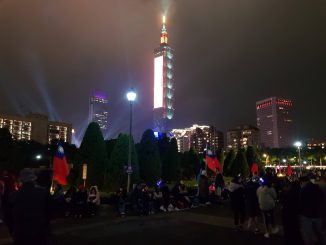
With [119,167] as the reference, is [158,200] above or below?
below

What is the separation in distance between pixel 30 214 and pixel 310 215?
660cm

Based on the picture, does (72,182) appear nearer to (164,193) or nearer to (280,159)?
(164,193)

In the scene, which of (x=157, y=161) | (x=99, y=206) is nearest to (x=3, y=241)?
(x=99, y=206)

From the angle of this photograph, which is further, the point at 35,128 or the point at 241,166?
the point at 35,128

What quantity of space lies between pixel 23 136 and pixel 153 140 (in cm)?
14610

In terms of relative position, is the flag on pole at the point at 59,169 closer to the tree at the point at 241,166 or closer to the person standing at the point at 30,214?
the person standing at the point at 30,214

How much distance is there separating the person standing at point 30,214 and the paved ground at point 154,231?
6.89 metres

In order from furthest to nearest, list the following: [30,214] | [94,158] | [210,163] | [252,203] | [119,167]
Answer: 1. [210,163]
2. [119,167]
3. [94,158]
4. [252,203]
5. [30,214]

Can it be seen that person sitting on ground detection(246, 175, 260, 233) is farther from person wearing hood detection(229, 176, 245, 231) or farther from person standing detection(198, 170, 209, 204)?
person standing detection(198, 170, 209, 204)

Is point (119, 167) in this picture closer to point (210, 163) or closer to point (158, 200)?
point (210, 163)

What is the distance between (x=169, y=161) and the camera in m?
45.2

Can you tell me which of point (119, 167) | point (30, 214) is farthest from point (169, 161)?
point (30, 214)

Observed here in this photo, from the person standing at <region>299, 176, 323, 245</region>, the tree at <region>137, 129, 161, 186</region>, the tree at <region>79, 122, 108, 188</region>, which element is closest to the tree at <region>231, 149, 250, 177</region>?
the tree at <region>137, 129, 161, 186</region>

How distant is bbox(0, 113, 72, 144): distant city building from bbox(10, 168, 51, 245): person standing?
156174 mm
